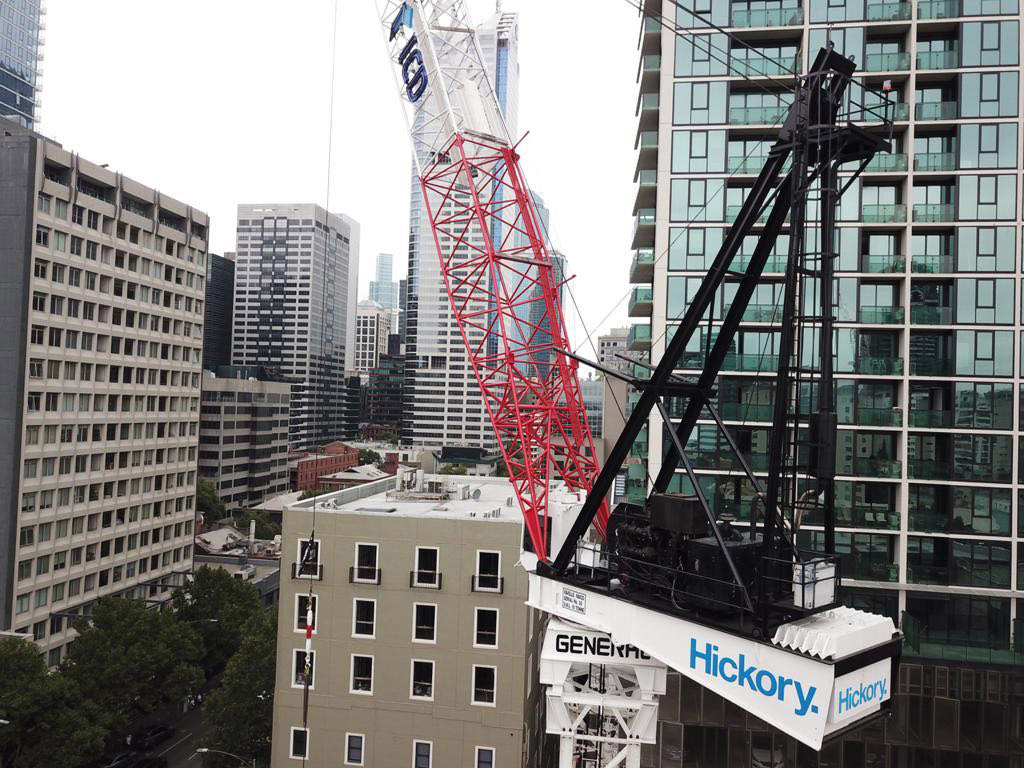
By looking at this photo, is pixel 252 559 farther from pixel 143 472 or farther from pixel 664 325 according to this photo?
pixel 664 325

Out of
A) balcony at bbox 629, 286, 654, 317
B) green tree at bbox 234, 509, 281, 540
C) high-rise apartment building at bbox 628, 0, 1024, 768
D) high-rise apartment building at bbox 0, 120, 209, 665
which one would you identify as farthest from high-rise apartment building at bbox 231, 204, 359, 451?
high-rise apartment building at bbox 628, 0, 1024, 768

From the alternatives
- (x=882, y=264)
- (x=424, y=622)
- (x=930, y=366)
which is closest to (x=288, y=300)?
(x=424, y=622)

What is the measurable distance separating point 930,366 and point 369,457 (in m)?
100

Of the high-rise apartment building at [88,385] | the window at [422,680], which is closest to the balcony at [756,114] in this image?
the window at [422,680]

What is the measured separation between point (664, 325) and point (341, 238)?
495 ft

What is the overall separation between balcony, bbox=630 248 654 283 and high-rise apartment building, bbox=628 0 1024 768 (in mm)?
1706

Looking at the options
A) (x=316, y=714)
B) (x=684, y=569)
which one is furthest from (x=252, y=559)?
(x=684, y=569)

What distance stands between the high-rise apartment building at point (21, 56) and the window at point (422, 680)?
4582 inches

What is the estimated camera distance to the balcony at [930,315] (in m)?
26.7

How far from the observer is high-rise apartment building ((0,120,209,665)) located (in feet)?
125

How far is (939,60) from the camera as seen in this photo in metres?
27.0

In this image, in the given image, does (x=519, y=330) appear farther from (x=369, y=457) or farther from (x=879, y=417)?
(x=369, y=457)

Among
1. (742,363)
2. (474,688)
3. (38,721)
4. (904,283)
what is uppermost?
(904,283)

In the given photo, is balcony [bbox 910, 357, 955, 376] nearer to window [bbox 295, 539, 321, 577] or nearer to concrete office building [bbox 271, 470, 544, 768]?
concrete office building [bbox 271, 470, 544, 768]
